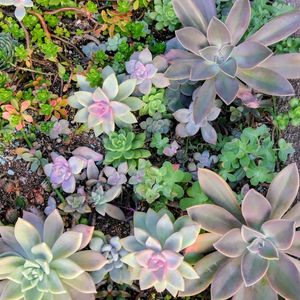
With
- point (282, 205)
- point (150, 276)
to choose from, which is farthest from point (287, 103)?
point (150, 276)

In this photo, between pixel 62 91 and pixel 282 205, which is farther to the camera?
pixel 62 91

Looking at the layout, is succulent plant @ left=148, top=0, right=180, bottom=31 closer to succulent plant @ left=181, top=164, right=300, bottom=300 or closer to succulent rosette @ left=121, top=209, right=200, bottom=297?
succulent plant @ left=181, top=164, right=300, bottom=300

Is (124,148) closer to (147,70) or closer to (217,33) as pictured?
(147,70)

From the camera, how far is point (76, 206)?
201cm

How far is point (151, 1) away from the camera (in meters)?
2.23

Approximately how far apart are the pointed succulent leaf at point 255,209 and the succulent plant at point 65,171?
23.3 inches

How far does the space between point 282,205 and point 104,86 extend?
69 centimetres

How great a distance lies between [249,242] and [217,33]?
656 millimetres

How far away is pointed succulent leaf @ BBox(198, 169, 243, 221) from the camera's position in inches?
73.2

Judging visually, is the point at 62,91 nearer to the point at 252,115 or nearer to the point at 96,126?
the point at 96,126

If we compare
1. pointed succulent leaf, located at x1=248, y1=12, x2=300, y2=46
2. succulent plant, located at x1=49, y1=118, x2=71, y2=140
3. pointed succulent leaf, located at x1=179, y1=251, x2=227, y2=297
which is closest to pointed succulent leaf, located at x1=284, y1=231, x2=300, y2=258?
pointed succulent leaf, located at x1=179, y1=251, x2=227, y2=297

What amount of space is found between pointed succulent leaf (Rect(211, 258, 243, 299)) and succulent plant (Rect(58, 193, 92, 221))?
499 mm

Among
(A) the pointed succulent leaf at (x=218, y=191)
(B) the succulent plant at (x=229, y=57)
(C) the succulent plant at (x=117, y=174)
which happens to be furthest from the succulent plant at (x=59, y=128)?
(A) the pointed succulent leaf at (x=218, y=191)

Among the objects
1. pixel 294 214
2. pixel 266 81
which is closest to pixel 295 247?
pixel 294 214
